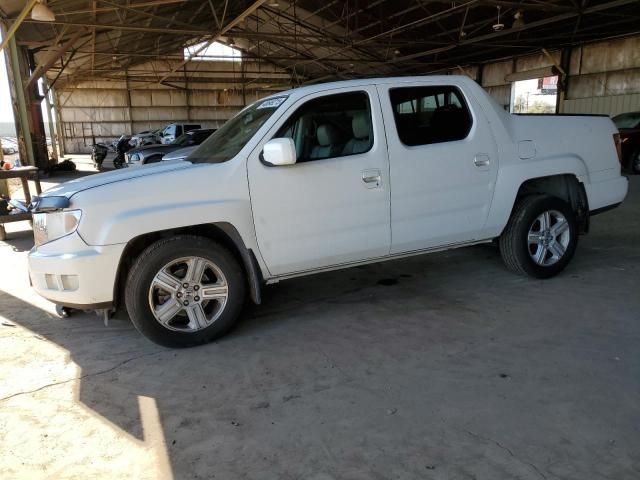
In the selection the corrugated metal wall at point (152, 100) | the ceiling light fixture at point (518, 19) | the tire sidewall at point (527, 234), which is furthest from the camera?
the corrugated metal wall at point (152, 100)

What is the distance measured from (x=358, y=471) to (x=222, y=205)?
6.66 feet

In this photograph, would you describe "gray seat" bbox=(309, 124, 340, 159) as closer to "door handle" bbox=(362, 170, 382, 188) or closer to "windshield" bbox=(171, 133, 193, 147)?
"door handle" bbox=(362, 170, 382, 188)

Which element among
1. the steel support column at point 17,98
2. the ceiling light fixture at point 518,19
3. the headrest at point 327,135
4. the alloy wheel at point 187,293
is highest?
the ceiling light fixture at point 518,19

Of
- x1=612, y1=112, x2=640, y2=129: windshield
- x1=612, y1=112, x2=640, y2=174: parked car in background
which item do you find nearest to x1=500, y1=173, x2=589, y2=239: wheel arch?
x1=612, y1=112, x2=640, y2=174: parked car in background

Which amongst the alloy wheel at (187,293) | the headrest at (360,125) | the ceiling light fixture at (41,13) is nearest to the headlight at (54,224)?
the alloy wheel at (187,293)

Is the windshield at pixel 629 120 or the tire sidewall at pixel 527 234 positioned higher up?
the windshield at pixel 629 120

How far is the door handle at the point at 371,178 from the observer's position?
3.82 metres

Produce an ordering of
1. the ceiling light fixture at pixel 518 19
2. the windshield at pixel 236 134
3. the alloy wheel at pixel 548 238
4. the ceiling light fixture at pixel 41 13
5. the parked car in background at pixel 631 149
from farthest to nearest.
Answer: the ceiling light fixture at pixel 518 19 < the parked car in background at pixel 631 149 < the ceiling light fixture at pixel 41 13 < the alloy wheel at pixel 548 238 < the windshield at pixel 236 134

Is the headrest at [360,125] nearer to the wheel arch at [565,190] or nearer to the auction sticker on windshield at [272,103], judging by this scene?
the auction sticker on windshield at [272,103]

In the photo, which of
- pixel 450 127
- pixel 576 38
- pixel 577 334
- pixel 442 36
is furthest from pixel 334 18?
pixel 577 334

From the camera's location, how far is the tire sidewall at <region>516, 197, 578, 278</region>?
452 cm

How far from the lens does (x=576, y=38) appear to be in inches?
782

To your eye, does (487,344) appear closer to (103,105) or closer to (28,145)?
Answer: (28,145)

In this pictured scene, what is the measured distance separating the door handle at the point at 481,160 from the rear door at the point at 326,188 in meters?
0.90
